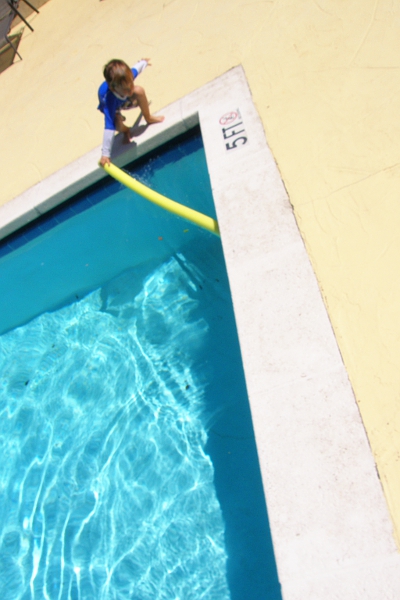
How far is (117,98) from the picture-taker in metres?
4.00

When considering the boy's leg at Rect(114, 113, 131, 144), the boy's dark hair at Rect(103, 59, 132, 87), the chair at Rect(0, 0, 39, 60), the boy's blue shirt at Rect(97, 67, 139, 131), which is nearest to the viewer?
the boy's dark hair at Rect(103, 59, 132, 87)

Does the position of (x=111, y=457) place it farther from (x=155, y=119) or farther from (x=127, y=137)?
(x=155, y=119)

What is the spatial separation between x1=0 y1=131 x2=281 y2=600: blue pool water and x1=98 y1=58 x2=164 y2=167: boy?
468mm

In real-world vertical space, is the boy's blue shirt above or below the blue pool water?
above

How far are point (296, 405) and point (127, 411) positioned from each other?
6.45 feet

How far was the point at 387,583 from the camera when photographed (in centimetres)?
174

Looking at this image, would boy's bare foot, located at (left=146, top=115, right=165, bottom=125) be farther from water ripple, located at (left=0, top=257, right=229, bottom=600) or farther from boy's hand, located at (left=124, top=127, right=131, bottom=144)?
water ripple, located at (left=0, top=257, right=229, bottom=600)

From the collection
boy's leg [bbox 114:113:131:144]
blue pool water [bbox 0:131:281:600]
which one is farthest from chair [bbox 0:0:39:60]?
blue pool water [bbox 0:131:281:600]

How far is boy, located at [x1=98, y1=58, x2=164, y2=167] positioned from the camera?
370 cm

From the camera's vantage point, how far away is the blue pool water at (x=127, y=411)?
3098 mm

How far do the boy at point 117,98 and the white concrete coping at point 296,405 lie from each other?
92 centimetres

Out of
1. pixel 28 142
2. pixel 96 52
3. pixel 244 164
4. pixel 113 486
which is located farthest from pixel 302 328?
pixel 96 52

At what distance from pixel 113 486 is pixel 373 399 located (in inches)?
88.2

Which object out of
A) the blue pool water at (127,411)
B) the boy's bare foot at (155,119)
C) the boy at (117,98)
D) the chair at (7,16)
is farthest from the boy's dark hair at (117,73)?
the chair at (7,16)
